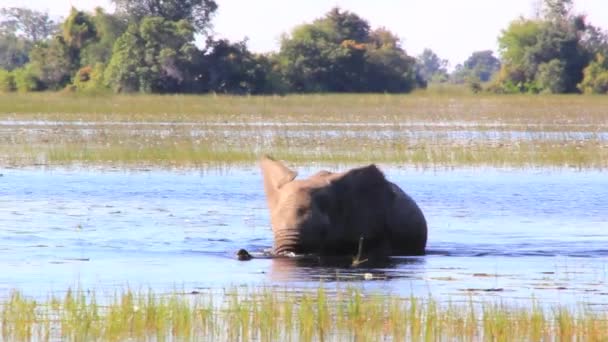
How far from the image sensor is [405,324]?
1002cm

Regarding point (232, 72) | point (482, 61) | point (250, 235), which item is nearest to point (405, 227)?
point (250, 235)

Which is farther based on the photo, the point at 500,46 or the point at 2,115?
the point at 500,46

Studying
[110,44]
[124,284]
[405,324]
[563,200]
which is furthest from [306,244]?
[110,44]

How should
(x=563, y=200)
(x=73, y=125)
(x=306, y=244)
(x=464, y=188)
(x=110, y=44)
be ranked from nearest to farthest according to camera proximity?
(x=306, y=244) → (x=563, y=200) → (x=464, y=188) → (x=73, y=125) → (x=110, y=44)

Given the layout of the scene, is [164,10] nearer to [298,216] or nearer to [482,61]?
[298,216]

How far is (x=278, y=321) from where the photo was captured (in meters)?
10.1

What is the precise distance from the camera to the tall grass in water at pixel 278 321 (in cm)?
965

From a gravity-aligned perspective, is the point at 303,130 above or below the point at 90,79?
above

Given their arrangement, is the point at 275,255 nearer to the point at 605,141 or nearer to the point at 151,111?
the point at 605,141

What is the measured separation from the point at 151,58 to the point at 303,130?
24.9 meters

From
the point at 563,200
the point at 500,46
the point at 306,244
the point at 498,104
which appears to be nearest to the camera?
the point at 306,244

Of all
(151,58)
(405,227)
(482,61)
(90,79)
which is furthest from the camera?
(482,61)

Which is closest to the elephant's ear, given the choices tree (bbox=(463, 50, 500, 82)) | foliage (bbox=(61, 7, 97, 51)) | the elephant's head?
the elephant's head

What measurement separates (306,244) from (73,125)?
2586 centimetres
